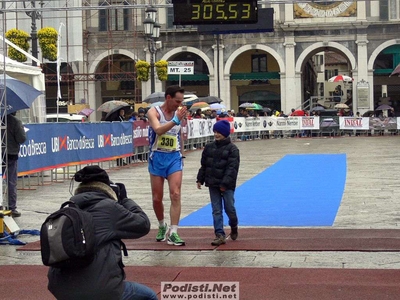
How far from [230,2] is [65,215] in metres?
11.0

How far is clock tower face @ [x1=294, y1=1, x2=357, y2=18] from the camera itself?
2264 inches

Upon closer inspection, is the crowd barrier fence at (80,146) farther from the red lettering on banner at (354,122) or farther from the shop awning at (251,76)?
the shop awning at (251,76)

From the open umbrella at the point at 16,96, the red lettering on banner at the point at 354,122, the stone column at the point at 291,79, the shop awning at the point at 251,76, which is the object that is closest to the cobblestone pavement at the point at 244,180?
the open umbrella at the point at 16,96

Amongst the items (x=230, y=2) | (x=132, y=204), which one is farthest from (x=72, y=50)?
(x=132, y=204)

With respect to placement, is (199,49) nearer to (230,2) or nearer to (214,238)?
(230,2)

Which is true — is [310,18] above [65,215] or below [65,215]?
above

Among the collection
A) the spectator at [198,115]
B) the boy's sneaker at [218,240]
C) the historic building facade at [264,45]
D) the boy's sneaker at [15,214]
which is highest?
the historic building facade at [264,45]

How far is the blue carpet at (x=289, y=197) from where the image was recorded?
12844 mm

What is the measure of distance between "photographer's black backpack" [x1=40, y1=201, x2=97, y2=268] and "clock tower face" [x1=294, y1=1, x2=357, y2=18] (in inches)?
2116

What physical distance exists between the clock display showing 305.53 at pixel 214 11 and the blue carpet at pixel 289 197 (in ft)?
10.7

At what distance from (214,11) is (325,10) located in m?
43.9

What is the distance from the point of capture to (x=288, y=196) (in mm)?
15953

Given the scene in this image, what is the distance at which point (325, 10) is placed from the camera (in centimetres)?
5791

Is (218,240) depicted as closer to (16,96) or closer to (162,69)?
(16,96)
